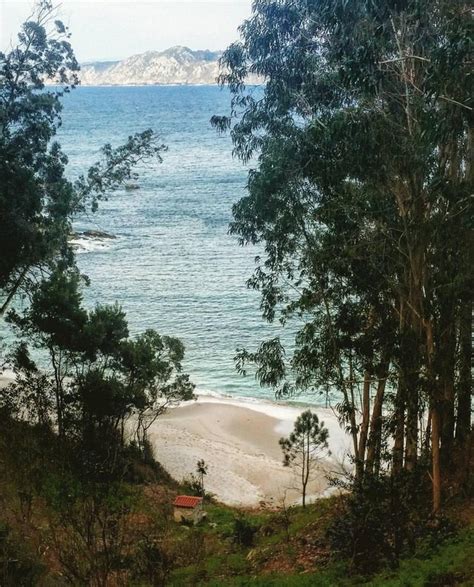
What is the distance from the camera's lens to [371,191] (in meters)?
13.2

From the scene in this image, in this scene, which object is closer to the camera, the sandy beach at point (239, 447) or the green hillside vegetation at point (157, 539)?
the green hillside vegetation at point (157, 539)

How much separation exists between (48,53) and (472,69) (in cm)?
1168

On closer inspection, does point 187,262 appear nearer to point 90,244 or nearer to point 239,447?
point 90,244

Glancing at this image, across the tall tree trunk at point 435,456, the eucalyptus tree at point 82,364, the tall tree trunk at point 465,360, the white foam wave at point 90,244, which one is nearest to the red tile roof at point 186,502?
the eucalyptus tree at point 82,364

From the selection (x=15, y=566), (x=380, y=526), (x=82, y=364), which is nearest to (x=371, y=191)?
(x=380, y=526)

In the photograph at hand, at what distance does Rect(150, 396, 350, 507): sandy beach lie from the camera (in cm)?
2417

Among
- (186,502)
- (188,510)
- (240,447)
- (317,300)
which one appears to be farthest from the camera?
(240,447)

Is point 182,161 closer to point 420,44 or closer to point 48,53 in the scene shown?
point 48,53

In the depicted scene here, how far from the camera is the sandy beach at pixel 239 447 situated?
24172 mm

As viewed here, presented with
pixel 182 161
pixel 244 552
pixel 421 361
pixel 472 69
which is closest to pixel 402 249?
pixel 421 361

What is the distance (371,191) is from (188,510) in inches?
410

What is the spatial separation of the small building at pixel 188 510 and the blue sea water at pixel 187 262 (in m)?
9.84

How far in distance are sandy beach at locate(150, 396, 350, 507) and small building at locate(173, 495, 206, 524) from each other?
4.05 meters

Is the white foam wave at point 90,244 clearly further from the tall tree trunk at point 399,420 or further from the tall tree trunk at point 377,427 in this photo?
the tall tree trunk at point 399,420
